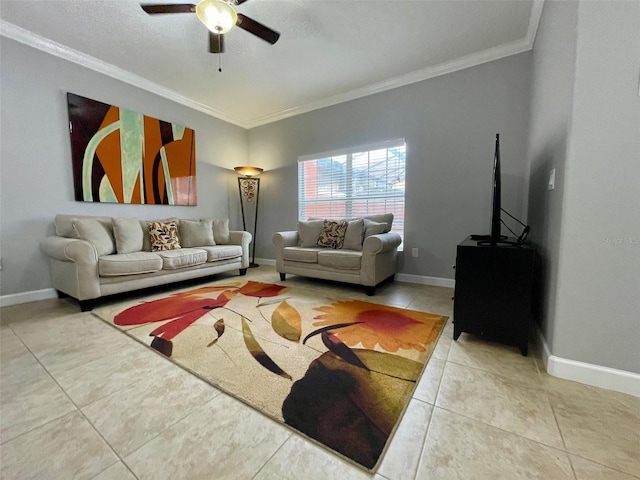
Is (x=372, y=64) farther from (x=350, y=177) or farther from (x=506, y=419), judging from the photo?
(x=506, y=419)

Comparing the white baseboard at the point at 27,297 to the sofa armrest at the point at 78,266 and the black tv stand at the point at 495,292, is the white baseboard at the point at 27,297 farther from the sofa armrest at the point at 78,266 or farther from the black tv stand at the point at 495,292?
the black tv stand at the point at 495,292

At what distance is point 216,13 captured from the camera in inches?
68.4

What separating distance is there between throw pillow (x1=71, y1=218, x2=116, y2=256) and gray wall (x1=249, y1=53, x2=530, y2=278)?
3.05 m

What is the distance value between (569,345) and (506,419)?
24.1 inches

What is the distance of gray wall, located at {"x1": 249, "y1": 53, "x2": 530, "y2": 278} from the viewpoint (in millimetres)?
2678

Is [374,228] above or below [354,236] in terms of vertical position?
above

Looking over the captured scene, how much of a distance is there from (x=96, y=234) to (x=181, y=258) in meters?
0.83

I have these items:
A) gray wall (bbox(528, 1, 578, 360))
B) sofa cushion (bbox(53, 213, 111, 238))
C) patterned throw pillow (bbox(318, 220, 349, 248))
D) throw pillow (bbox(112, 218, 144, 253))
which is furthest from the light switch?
sofa cushion (bbox(53, 213, 111, 238))

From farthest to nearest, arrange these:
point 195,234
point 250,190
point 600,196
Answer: point 250,190, point 195,234, point 600,196

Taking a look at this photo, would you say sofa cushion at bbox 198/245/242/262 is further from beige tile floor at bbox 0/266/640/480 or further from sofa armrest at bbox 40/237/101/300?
beige tile floor at bbox 0/266/640/480

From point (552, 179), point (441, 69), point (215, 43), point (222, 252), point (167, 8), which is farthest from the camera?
point (222, 252)

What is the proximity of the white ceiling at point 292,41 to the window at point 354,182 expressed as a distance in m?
0.88

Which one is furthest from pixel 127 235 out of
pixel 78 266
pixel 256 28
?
pixel 256 28

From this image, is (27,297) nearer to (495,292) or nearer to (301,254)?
(301,254)
